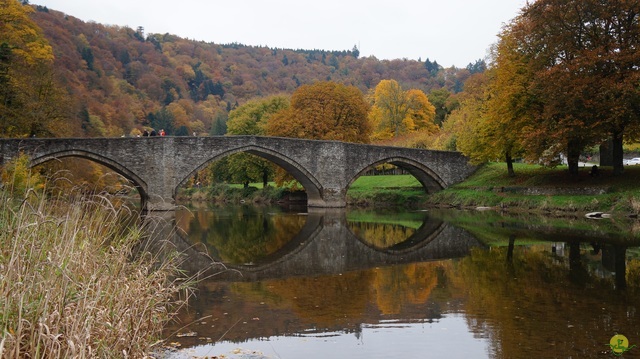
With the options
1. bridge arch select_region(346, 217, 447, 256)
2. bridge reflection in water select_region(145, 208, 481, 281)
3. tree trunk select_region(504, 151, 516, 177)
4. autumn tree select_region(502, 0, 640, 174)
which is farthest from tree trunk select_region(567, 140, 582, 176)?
bridge reflection in water select_region(145, 208, 481, 281)

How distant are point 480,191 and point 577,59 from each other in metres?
10.8

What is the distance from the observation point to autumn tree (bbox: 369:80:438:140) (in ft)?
166

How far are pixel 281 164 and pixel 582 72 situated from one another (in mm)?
16975

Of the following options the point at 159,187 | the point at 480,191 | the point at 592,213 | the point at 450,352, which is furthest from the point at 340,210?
the point at 450,352

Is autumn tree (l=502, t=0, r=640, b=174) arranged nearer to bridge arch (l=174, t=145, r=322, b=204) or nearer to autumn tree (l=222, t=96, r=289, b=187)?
bridge arch (l=174, t=145, r=322, b=204)

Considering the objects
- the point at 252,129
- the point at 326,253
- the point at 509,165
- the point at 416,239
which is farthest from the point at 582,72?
the point at 252,129

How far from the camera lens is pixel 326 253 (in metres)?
14.7

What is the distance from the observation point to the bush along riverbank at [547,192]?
22.8m

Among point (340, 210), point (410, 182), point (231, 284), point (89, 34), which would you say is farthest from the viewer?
point (89, 34)

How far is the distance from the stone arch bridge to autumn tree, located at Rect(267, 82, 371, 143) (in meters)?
4.10

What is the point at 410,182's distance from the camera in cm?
4025

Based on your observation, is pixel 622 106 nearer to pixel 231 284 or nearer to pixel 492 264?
pixel 492 264

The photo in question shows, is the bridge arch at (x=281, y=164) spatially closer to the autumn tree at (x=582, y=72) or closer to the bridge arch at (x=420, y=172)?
the bridge arch at (x=420, y=172)

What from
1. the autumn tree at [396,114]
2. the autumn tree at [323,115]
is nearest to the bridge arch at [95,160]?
the autumn tree at [323,115]
